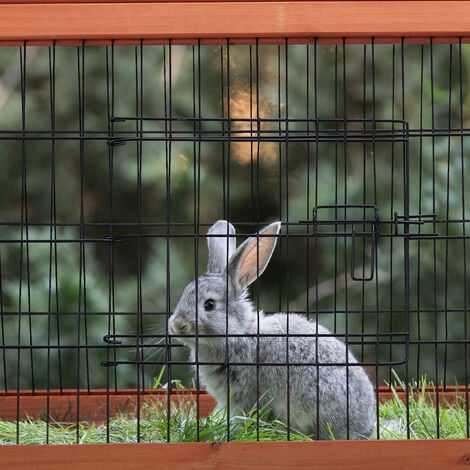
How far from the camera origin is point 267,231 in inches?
155

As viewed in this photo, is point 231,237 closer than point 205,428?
No

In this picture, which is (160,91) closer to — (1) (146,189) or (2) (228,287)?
(1) (146,189)

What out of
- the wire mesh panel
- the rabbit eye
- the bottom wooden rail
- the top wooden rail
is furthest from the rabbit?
the wire mesh panel

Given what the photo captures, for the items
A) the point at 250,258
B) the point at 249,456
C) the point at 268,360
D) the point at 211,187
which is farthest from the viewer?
the point at 211,187

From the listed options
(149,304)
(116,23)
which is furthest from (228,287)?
(149,304)

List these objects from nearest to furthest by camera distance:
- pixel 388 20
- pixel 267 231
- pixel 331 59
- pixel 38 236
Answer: pixel 388 20, pixel 267 231, pixel 38 236, pixel 331 59

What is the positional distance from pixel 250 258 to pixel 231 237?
127 mm

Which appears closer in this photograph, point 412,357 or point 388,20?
point 388,20

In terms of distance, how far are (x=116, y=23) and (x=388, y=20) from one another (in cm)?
82

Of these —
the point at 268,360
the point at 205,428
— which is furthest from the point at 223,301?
the point at 205,428

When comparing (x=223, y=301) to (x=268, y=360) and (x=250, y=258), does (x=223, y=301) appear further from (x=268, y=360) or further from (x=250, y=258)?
(x=268, y=360)

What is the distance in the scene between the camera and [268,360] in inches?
155

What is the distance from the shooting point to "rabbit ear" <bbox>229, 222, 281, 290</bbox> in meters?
3.94

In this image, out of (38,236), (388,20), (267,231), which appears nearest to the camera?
(388,20)
